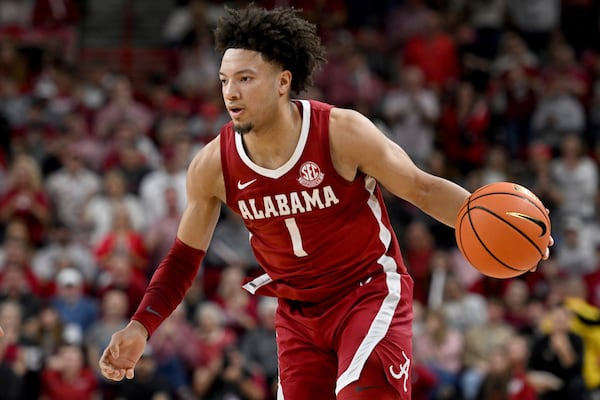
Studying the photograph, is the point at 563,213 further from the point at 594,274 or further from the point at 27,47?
the point at 27,47

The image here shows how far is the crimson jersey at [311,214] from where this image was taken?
16.8 ft

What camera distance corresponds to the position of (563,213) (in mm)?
13102

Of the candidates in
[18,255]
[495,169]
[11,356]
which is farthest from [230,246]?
[495,169]

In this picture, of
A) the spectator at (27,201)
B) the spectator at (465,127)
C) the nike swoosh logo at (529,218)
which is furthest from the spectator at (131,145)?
the nike swoosh logo at (529,218)

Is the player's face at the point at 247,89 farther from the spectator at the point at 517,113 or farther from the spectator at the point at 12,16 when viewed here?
the spectator at the point at 12,16

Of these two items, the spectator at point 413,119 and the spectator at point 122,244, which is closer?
the spectator at point 122,244

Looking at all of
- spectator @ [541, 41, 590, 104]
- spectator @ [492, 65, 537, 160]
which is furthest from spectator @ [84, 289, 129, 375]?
spectator @ [541, 41, 590, 104]

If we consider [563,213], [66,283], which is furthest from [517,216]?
[563,213]

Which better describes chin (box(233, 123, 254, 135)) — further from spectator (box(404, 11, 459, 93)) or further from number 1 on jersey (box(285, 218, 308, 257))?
spectator (box(404, 11, 459, 93))

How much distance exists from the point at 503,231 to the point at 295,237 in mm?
1014

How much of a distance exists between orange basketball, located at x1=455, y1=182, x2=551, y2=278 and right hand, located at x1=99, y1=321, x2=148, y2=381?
1667 millimetres

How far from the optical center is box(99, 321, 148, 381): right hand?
5129 mm

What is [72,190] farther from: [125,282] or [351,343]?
[351,343]

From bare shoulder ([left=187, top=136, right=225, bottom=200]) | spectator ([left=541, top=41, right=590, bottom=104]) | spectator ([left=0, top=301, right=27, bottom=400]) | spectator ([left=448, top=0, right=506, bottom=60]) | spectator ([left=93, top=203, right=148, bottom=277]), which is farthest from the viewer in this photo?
spectator ([left=448, top=0, right=506, bottom=60])
